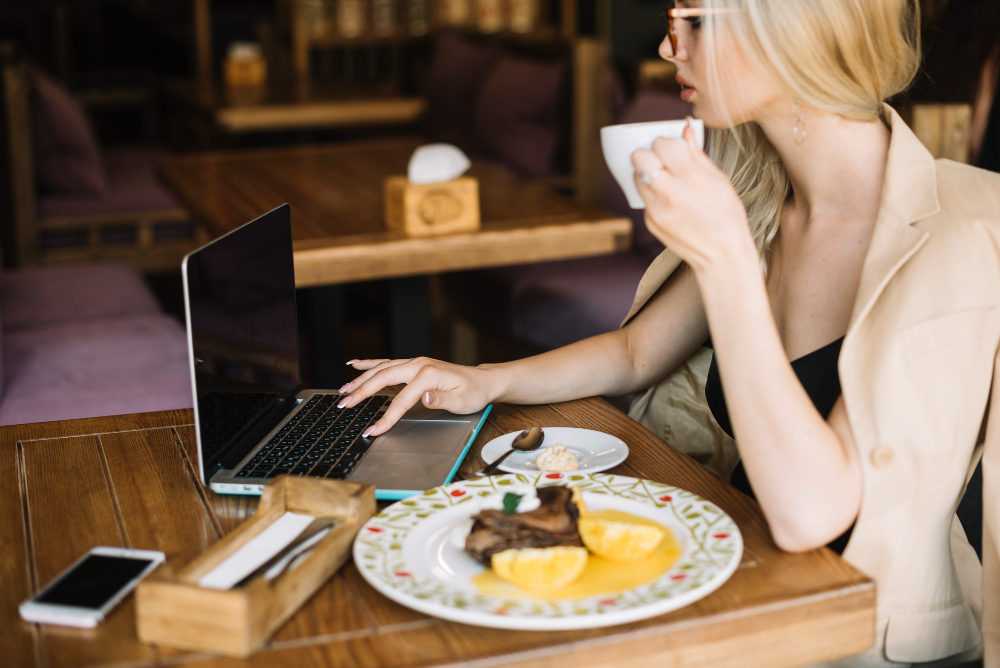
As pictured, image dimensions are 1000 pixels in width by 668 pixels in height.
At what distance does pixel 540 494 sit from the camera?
916 millimetres

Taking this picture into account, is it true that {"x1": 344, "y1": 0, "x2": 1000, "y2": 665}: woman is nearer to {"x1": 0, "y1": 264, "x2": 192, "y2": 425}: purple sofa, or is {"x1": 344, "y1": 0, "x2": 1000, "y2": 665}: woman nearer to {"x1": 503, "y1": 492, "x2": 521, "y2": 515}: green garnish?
{"x1": 503, "y1": 492, "x2": 521, "y2": 515}: green garnish

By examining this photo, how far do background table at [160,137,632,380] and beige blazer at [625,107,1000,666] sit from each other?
4.04 ft

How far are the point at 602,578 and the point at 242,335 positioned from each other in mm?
496

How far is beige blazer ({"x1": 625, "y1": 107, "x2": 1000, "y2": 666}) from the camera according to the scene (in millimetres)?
971

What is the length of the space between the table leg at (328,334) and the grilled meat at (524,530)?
1.93 m

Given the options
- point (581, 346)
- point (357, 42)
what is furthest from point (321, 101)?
point (581, 346)

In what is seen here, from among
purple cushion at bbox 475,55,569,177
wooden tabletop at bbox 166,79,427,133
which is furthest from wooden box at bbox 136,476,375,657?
wooden tabletop at bbox 166,79,427,133

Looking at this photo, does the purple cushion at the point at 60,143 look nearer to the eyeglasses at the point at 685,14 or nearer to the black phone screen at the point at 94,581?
the eyeglasses at the point at 685,14

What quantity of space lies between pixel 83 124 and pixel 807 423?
149 inches

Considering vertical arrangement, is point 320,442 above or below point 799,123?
below

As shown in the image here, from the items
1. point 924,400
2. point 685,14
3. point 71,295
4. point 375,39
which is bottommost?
point 71,295

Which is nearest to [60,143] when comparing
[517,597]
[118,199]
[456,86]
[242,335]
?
[118,199]

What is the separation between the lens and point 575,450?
1134mm

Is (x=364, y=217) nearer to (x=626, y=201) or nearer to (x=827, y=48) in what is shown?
(x=626, y=201)
